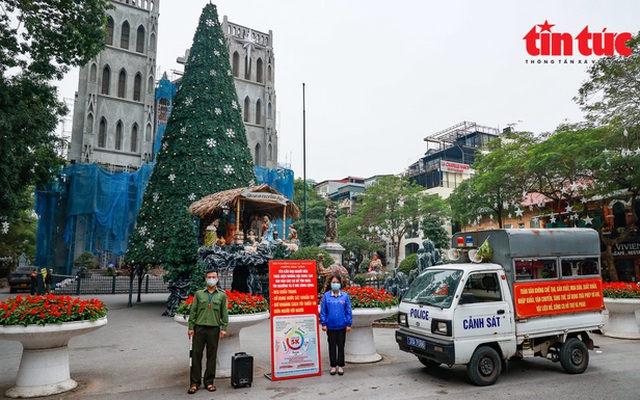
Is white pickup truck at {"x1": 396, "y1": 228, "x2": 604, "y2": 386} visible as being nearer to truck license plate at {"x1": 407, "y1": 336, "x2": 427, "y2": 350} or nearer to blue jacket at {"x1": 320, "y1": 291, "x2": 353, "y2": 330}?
truck license plate at {"x1": 407, "y1": 336, "x2": 427, "y2": 350}

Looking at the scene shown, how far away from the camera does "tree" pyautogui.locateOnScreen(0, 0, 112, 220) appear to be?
12664mm

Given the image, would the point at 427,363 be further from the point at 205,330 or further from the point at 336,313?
the point at 205,330

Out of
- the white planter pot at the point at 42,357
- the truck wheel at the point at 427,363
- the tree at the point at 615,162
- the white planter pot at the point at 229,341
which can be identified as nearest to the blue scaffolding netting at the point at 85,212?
the tree at the point at 615,162

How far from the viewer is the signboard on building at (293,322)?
7.37 m

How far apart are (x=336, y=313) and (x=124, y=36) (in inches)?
1592

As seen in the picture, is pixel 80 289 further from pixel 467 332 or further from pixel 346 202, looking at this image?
pixel 346 202

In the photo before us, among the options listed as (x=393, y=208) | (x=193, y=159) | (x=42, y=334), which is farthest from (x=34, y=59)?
(x=393, y=208)

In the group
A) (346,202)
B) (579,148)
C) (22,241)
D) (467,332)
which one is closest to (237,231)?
(467,332)

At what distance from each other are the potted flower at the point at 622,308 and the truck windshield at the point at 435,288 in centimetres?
586

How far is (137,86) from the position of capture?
39.2 m

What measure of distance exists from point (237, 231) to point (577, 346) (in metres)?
11.0

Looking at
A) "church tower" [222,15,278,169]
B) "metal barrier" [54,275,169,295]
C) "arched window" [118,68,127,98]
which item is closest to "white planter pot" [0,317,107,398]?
"metal barrier" [54,275,169,295]

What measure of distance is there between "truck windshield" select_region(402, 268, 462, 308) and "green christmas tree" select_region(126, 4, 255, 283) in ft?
31.9

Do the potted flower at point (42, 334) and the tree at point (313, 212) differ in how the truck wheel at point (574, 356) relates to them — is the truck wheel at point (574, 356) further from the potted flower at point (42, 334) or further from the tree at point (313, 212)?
the tree at point (313, 212)
